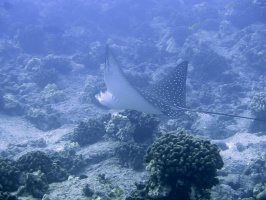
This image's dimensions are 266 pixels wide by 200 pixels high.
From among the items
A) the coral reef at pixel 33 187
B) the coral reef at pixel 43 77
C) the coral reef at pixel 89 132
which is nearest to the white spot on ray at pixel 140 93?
the coral reef at pixel 89 132

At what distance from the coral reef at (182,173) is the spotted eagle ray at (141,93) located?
116 centimetres

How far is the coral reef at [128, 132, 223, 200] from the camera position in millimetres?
4223

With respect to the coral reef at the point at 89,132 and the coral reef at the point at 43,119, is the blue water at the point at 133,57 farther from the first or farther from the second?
the coral reef at the point at 89,132

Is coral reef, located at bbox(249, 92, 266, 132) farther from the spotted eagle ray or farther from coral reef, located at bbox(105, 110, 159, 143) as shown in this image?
coral reef, located at bbox(105, 110, 159, 143)

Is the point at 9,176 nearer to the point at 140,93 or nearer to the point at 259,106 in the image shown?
the point at 140,93

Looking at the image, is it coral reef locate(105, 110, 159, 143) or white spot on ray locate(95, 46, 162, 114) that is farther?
coral reef locate(105, 110, 159, 143)

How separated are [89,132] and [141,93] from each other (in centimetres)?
383

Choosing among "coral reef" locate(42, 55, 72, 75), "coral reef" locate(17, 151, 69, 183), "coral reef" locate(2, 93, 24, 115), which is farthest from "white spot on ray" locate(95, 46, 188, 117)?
"coral reef" locate(42, 55, 72, 75)

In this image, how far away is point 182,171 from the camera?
422cm

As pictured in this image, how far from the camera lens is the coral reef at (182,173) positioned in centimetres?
422

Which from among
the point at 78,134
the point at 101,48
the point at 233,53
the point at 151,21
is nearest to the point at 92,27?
the point at 151,21

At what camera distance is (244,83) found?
1415 centimetres

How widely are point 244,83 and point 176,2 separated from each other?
26912 millimetres

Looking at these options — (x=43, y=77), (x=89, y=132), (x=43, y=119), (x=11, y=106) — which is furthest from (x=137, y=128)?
(x=43, y=77)
